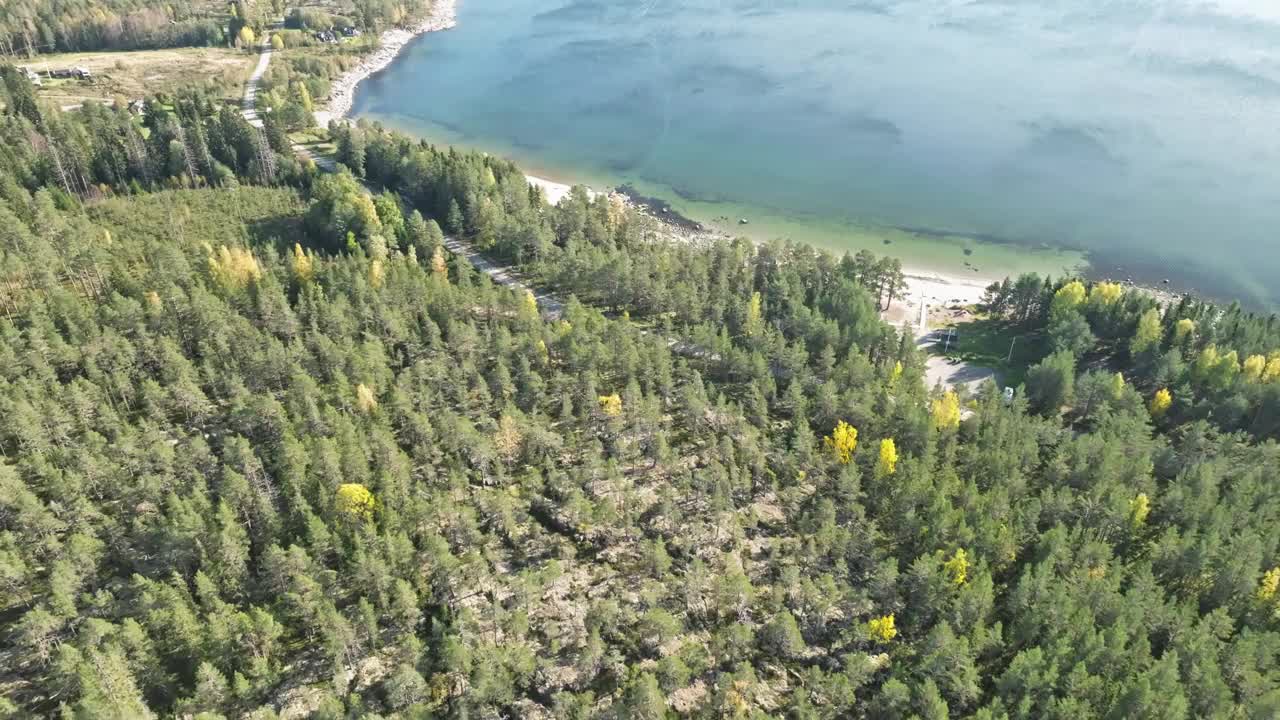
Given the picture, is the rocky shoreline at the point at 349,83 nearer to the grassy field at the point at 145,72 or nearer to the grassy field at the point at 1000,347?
the grassy field at the point at 145,72

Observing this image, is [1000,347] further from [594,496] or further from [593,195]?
[593,195]

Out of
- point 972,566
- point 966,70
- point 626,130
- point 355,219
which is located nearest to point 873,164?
point 626,130

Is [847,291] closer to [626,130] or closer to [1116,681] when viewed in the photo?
[1116,681]

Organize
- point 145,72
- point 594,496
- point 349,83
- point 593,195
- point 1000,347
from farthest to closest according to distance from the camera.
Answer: point 349,83
point 145,72
point 593,195
point 1000,347
point 594,496

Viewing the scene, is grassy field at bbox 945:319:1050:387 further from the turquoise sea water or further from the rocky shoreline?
the rocky shoreline

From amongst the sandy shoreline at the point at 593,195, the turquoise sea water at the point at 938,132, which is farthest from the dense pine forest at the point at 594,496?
the turquoise sea water at the point at 938,132

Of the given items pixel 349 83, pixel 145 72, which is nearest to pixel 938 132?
pixel 349 83

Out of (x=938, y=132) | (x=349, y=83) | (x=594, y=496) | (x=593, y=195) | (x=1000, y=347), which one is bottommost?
(x=594, y=496)
